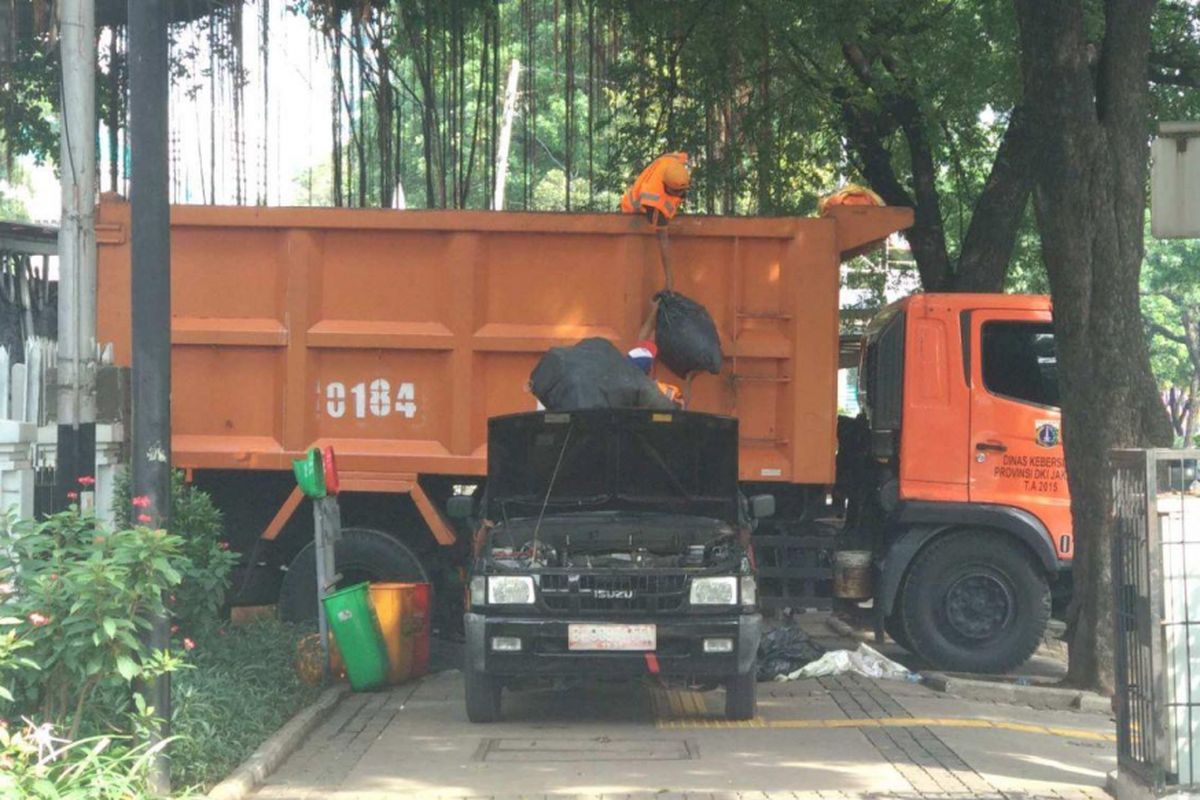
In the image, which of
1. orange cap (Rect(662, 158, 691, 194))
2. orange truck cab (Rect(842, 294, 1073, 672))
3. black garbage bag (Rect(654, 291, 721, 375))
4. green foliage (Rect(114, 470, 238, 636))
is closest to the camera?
green foliage (Rect(114, 470, 238, 636))

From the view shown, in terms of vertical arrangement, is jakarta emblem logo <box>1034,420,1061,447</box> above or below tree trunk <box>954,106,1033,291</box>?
below

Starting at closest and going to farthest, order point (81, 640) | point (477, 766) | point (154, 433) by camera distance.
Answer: point (81, 640) < point (154, 433) < point (477, 766)

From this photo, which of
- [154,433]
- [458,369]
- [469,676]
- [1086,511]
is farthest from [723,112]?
[154,433]

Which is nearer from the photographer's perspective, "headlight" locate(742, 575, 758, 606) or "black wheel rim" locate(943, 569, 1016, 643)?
"headlight" locate(742, 575, 758, 606)

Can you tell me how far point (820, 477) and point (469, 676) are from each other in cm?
344

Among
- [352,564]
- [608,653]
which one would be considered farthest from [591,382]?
[352,564]

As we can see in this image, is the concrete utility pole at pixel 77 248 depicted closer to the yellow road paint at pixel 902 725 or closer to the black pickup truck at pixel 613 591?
the black pickup truck at pixel 613 591

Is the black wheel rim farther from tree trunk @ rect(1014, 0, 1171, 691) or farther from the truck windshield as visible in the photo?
the truck windshield

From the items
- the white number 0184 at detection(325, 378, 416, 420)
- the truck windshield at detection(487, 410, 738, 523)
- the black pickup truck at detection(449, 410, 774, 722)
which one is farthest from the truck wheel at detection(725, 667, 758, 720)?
the white number 0184 at detection(325, 378, 416, 420)

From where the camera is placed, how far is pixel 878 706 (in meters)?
9.86

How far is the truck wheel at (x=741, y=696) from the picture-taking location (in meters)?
9.14

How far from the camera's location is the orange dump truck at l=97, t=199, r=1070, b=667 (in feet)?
37.4

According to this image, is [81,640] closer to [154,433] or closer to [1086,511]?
[154,433]

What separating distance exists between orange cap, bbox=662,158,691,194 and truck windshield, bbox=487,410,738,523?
212 cm
